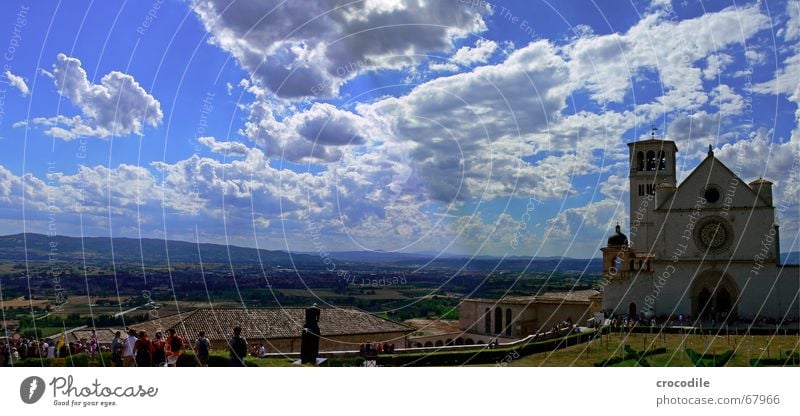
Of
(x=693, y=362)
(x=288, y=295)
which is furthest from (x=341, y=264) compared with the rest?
(x=693, y=362)

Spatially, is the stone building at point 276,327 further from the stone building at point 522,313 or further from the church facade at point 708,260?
the church facade at point 708,260

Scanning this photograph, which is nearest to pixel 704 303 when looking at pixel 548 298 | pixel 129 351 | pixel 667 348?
pixel 548 298

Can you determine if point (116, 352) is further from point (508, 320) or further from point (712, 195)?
point (712, 195)

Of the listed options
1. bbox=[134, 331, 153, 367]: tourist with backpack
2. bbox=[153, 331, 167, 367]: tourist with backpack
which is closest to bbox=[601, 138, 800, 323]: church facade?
bbox=[153, 331, 167, 367]: tourist with backpack

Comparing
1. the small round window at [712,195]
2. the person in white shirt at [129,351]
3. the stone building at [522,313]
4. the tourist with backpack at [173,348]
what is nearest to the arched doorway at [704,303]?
the small round window at [712,195]

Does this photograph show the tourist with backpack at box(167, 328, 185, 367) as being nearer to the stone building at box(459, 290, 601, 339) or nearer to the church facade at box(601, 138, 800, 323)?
the stone building at box(459, 290, 601, 339)
